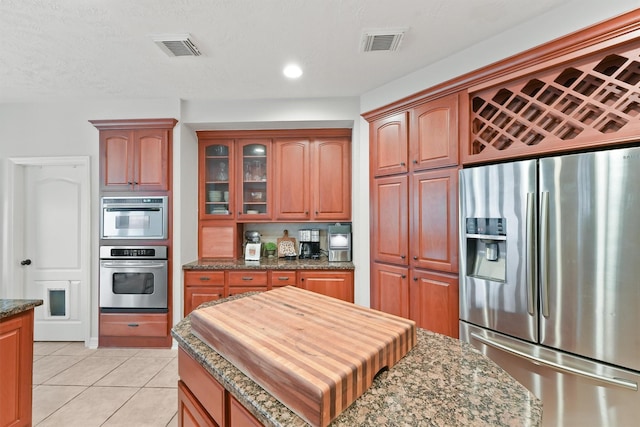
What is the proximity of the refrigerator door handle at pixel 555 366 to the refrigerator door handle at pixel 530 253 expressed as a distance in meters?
0.26

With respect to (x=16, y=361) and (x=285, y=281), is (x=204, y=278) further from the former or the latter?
(x=16, y=361)

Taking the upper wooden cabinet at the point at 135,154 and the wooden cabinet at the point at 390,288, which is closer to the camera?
the wooden cabinet at the point at 390,288

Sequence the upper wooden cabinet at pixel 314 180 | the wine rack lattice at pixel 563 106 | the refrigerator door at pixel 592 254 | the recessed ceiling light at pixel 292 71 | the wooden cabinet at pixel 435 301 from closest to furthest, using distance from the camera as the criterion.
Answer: the refrigerator door at pixel 592 254, the wine rack lattice at pixel 563 106, the wooden cabinet at pixel 435 301, the recessed ceiling light at pixel 292 71, the upper wooden cabinet at pixel 314 180

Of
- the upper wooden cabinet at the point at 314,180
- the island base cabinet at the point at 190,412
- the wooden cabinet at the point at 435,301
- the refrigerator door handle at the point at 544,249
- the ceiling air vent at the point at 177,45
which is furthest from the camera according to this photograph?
the upper wooden cabinet at the point at 314,180

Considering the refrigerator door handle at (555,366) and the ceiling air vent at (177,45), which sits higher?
the ceiling air vent at (177,45)

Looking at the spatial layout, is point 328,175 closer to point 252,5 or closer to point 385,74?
point 385,74

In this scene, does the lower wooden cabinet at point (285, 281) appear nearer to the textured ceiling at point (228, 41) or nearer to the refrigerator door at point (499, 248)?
the refrigerator door at point (499, 248)

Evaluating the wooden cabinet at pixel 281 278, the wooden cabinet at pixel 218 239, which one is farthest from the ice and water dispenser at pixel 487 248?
the wooden cabinet at pixel 218 239

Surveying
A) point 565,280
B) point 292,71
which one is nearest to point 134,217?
point 292,71

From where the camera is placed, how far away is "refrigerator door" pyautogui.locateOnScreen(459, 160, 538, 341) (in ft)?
5.71

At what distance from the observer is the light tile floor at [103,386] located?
2.08 m

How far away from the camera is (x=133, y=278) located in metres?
3.12

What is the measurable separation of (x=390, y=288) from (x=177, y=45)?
8.61ft

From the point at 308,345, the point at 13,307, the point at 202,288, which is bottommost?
the point at 202,288
